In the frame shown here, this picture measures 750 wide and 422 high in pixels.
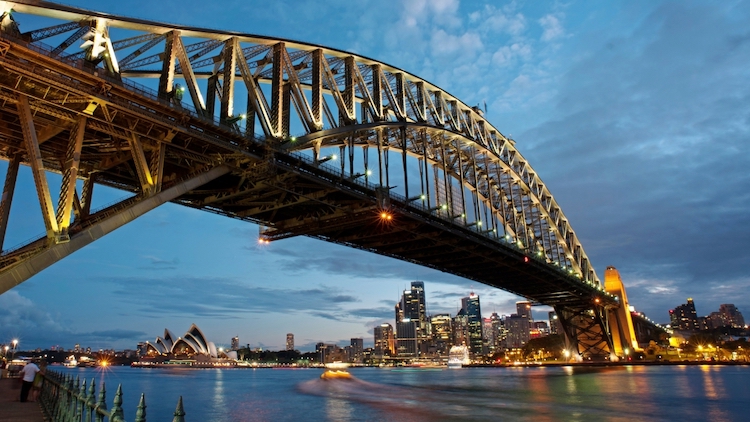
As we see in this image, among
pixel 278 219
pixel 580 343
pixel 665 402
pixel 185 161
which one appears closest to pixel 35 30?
pixel 185 161

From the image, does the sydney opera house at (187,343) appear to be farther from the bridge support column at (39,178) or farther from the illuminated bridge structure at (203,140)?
the bridge support column at (39,178)

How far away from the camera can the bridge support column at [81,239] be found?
1702 centimetres

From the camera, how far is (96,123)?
71.2 feet

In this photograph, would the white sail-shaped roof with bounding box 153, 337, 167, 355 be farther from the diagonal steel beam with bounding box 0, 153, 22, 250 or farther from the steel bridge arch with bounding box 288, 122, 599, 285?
the diagonal steel beam with bounding box 0, 153, 22, 250

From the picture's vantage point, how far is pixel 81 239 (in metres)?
19.0

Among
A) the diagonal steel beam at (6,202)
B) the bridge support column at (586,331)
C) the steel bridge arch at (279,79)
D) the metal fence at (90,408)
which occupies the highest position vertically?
the steel bridge arch at (279,79)

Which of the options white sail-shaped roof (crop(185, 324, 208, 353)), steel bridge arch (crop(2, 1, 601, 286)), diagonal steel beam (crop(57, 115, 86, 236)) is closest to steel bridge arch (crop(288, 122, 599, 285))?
steel bridge arch (crop(2, 1, 601, 286))

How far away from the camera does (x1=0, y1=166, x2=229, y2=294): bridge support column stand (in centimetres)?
1702

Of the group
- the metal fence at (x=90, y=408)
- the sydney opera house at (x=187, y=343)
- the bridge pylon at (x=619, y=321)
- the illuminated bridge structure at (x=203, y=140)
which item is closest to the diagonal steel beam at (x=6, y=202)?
the illuminated bridge structure at (x=203, y=140)

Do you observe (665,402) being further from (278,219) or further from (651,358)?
(651,358)

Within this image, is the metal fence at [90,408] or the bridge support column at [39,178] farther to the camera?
the bridge support column at [39,178]

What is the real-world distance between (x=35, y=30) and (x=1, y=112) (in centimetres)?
516

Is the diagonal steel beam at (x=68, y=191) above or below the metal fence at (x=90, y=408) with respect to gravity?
above

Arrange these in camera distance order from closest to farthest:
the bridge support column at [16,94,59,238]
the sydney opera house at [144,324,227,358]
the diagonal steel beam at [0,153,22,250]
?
the bridge support column at [16,94,59,238], the diagonal steel beam at [0,153,22,250], the sydney opera house at [144,324,227,358]
